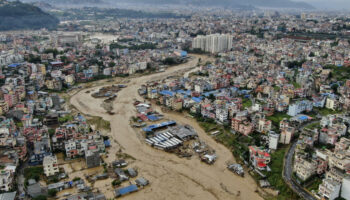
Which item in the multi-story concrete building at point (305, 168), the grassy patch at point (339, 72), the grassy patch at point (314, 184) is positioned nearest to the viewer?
the grassy patch at point (314, 184)

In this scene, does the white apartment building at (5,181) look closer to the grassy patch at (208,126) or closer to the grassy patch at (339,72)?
the grassy patch at (208,126)

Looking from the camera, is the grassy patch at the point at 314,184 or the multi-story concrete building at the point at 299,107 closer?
the grassy patch at the point at 314,184

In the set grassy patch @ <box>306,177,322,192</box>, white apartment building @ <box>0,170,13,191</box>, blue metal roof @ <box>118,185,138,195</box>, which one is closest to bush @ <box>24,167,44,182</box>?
white apartment building @ <box>0,170,13,191</box>

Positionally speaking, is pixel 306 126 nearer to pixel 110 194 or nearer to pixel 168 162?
pixel 168 162

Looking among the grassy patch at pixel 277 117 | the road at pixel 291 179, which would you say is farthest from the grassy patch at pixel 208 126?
the road at pixel 291 179

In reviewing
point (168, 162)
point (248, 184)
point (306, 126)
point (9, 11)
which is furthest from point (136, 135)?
point (9, 11)

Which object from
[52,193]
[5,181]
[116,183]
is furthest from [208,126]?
[5,181]
